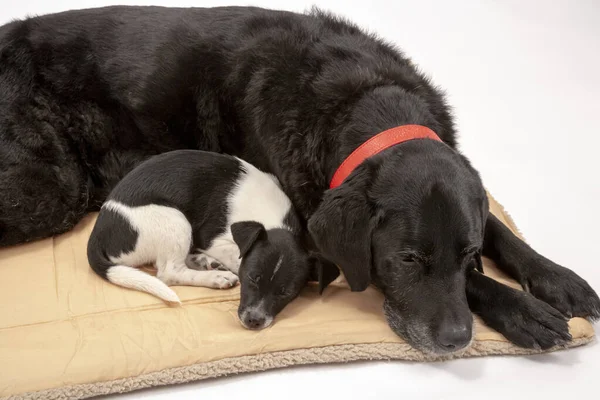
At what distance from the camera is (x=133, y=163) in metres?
4.00

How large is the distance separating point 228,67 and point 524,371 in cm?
209

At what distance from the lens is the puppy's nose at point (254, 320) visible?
3.07 metres

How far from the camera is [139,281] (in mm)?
3293

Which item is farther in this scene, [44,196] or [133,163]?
[133,163]

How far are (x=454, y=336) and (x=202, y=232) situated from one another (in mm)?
1302

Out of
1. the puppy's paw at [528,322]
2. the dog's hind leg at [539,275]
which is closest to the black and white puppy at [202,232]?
the puppy's paw at [528,322]

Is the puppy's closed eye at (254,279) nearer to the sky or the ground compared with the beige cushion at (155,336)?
nearer to the sky

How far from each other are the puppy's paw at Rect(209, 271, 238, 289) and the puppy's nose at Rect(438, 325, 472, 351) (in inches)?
40.0

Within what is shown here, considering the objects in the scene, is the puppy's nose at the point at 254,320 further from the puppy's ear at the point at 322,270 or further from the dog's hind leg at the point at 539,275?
the dog's hind leg at the point at 539,275

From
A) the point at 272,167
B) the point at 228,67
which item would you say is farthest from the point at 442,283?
the point at 228,67

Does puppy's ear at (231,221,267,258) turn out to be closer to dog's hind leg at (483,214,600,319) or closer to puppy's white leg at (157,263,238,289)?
puppy's white leg at (157,263,238,289)

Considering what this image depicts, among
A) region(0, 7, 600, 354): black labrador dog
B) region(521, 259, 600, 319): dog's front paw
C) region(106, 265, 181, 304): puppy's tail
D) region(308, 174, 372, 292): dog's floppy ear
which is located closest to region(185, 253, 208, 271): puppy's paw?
region(106, 265, 181, 304): puppy's tail

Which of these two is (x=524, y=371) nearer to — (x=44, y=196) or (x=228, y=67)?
(x=228, y=67)

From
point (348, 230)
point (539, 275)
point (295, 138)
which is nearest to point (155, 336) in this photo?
point (348, 230)
